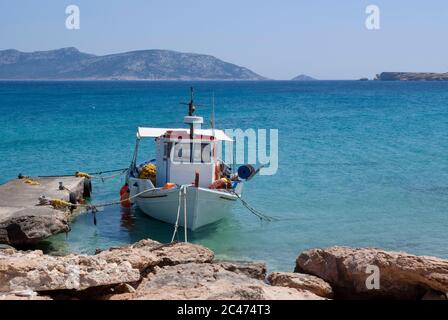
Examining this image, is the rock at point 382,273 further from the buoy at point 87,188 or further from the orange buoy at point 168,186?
the buoy at point 87,188

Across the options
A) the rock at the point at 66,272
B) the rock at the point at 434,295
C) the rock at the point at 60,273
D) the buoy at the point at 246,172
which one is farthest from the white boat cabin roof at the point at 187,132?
the rock at the point at 434,295

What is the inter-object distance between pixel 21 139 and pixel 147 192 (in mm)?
28073

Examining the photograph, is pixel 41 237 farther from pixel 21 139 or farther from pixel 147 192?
pixel 21 139

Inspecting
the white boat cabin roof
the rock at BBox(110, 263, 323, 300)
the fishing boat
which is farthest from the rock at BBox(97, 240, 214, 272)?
the white boat cabin roof

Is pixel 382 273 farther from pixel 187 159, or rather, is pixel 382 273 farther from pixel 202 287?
pixel 187 159

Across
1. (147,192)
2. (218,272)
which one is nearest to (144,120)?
(147,192)

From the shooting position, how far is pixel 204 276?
1129 centimetres

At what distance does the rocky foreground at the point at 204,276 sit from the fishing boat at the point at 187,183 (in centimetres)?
555

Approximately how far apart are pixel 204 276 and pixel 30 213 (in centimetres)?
774

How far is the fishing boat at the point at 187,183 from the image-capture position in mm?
19297

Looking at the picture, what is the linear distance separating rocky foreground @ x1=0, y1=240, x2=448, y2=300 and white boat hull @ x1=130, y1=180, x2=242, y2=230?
17.8 feet

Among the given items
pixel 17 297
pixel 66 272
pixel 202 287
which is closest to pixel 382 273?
pixel 202 287

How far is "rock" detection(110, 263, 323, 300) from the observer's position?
9.00 m
